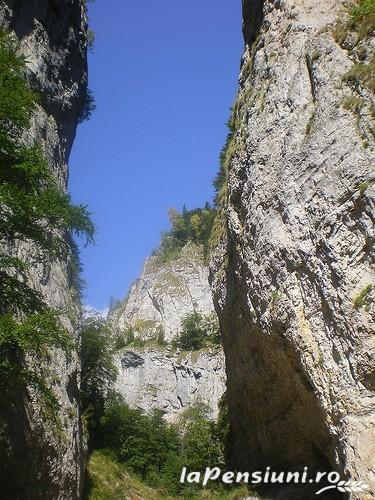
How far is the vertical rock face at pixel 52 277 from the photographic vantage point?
41.4ft

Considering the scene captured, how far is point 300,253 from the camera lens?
11250 mm

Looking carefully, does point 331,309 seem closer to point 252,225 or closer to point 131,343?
point 252,225

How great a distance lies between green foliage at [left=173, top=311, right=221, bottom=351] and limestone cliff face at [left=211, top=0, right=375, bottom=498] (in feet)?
101

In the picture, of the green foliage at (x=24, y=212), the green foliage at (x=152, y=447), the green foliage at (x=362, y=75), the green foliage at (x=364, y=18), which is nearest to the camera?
the green foliage at (x=24, y=212)

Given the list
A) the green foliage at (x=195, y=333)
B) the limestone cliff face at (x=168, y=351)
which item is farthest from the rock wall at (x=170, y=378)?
the green foliage at (x=195, y=333)

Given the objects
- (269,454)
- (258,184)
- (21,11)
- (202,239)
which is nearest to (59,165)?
(21,11)

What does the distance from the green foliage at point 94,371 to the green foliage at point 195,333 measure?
2097 cm

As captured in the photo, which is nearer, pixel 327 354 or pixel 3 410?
pixel 327 354

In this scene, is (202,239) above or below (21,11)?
above

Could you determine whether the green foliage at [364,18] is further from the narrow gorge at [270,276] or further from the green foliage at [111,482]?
the green foliage at [111,482]

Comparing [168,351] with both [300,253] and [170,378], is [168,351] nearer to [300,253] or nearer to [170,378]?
[170,378]

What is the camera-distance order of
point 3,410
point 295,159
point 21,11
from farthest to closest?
point 21,11
point 295,159
point 3,410

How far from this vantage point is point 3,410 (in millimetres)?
11531

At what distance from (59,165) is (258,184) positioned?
1360 centimetres
